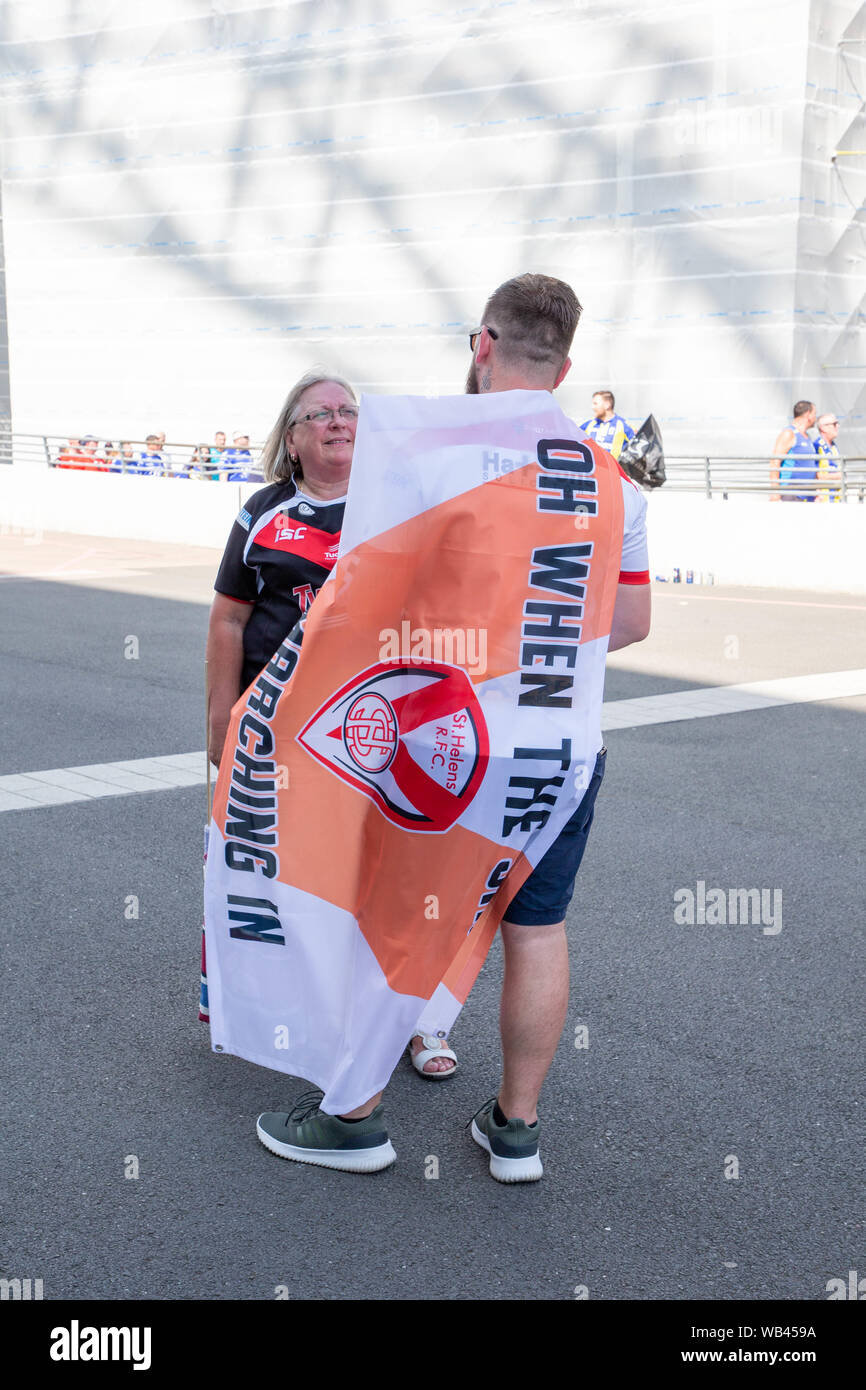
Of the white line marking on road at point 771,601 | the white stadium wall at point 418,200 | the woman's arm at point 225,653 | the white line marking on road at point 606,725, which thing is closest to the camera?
the woman's arm at point 225,653

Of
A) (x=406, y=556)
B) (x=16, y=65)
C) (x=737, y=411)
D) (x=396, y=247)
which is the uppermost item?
(x=16, y=65)

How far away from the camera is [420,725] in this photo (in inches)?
126

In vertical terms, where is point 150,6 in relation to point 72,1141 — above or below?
above

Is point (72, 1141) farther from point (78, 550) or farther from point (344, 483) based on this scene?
point (78, 550)

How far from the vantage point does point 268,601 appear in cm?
394

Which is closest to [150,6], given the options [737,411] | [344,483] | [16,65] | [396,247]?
[16,65]

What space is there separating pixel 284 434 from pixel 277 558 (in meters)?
0.33

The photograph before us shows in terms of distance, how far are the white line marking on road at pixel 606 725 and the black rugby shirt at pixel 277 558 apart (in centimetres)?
318

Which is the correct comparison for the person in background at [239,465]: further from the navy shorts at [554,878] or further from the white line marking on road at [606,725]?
the navy shorts at [554,878]

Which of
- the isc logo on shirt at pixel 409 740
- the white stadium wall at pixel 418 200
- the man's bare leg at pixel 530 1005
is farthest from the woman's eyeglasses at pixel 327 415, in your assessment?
the white stadium wall at pixel 418 200

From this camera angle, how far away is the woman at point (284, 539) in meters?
3.81

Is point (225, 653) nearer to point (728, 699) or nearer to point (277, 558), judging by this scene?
point (277, 558)

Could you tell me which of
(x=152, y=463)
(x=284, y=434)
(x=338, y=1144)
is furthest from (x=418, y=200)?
(x=338, y=1144)
